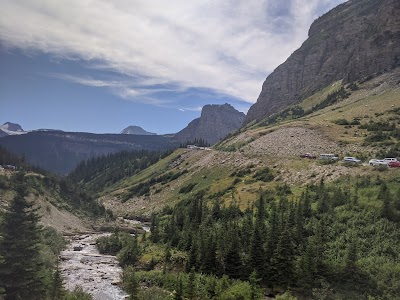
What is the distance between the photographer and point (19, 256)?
43750 millimetres

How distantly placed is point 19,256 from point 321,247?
41105mm

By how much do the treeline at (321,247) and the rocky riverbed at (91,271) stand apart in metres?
13.4

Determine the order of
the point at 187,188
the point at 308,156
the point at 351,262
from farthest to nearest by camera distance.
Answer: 1. the point at 187,188
2. the point at 308,156
3. the point at 351,262

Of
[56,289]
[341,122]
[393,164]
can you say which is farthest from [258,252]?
[341,122]

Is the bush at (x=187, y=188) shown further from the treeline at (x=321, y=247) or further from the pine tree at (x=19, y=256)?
the pine tree at (x=19, y=256)

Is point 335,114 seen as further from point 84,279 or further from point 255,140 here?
point 84,279

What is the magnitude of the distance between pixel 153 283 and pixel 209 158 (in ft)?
376

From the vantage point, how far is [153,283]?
202 ft

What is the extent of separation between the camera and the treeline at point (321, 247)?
49969mm

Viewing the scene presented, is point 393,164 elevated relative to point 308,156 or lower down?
lower down

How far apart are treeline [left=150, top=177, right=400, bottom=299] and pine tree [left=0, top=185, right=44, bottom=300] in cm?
2668

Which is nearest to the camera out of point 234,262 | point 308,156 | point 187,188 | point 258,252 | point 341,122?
point 258,252

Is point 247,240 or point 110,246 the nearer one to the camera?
point 247,240

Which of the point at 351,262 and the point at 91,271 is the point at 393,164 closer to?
the point at 351,262
